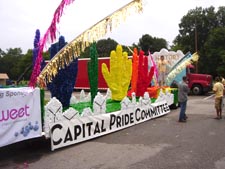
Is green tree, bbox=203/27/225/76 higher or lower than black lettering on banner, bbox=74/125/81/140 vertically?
higher

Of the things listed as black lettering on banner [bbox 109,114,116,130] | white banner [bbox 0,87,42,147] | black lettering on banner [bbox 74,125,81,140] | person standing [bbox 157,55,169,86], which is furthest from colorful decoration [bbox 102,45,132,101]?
person standing [bbox 157,55,169,86]

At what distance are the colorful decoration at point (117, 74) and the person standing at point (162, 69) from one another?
7.58 metres

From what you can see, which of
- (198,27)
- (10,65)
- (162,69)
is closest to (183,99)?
Result: (162,69)

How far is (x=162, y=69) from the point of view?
22.1m

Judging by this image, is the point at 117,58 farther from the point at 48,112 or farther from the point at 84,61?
the point at 84,61

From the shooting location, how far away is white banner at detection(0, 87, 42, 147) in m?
7.11

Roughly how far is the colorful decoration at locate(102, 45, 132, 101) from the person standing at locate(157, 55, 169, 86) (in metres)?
7.58

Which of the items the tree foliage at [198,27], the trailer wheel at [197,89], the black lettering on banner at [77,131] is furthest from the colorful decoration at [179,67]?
the tree foliage at [198,27]

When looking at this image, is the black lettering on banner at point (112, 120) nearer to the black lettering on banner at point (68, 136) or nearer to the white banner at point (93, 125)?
the white banner at point (93, 125)

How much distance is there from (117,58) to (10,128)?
6688 millimetres

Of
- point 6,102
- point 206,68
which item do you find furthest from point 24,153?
point 206,68

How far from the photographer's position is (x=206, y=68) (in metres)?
45.1

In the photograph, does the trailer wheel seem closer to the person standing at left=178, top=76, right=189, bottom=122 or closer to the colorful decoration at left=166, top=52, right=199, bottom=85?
the colorful decoration at left=166, top=52, right=199, bottom=85

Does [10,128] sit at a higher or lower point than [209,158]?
higher
